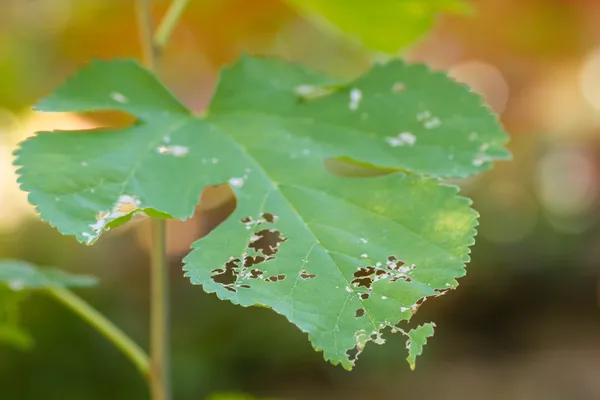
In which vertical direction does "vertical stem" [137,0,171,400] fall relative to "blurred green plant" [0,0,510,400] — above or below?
below

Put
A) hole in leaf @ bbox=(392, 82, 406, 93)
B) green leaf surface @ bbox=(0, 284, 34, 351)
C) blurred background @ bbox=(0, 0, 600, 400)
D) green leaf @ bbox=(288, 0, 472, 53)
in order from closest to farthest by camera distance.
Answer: hole in leaf @ bbox=(392, 82, 406, 93), green leaf surface @ bbox=(0, 284, 34, 351), green leaf @ bbox=(288, 0, 472, 53), blurred background @ bbox=(0, 0, 600, 400)

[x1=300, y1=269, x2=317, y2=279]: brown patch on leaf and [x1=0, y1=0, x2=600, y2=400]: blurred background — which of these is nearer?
[x1=300, y1=269, x2=317, y2=279]: brown patch on leaf

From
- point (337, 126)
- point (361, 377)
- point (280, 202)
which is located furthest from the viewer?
point (361, 377)

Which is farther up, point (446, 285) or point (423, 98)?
point (423, 98)

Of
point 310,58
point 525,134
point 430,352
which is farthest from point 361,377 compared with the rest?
point 525,134

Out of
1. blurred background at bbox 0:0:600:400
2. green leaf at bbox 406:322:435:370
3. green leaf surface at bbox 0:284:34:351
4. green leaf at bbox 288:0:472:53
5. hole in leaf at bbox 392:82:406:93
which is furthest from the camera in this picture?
blurred background at bbox 0:0:600:400

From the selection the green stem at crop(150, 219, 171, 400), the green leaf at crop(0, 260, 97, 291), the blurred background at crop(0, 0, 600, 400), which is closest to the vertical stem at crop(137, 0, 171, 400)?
the green stem at crop(150, 219, 171, 400)

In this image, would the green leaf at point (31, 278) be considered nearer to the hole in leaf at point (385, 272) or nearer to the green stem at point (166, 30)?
the green stem at point (166, 30)

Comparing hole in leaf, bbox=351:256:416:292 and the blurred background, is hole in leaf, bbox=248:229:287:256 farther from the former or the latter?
the blurred background

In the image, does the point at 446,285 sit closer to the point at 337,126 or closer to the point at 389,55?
the point at 337,126
